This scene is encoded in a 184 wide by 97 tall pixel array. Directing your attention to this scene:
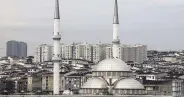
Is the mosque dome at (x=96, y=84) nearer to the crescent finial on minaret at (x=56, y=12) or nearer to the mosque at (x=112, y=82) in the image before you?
the mosque at (x=112, y=82)

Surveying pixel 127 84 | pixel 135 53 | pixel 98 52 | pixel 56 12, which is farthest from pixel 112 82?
pixel 135 53

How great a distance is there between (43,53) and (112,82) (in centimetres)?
8463

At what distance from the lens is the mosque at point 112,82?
175 feet

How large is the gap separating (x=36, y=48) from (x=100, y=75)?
83.9 meters

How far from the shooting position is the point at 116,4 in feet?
195

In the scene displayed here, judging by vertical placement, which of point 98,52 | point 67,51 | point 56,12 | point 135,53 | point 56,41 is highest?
point 56,12

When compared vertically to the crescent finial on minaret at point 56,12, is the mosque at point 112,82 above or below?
below

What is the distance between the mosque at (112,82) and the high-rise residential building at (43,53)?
82.2 m

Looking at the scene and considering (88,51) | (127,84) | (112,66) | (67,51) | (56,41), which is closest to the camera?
(127,84)

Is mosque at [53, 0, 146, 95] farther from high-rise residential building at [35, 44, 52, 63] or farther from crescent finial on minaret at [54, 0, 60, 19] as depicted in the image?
high-rise residential building at [35, 44, 52, 63]

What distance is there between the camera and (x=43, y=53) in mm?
138625

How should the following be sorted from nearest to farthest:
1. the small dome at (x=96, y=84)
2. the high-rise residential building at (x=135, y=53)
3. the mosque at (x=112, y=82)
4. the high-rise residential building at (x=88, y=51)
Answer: the mosque at (x=112, y=82) → the small dome at (x=96, y=84) → the high-rise residential building at (x=88, y=51) → the high-rise residential building at (x=135, y=53)

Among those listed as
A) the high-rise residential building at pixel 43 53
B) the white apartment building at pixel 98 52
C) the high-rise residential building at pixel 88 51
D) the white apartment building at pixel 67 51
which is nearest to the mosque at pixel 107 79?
the white apartment building at pixel 98 52

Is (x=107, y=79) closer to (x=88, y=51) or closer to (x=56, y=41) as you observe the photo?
(x=56, y=41)
